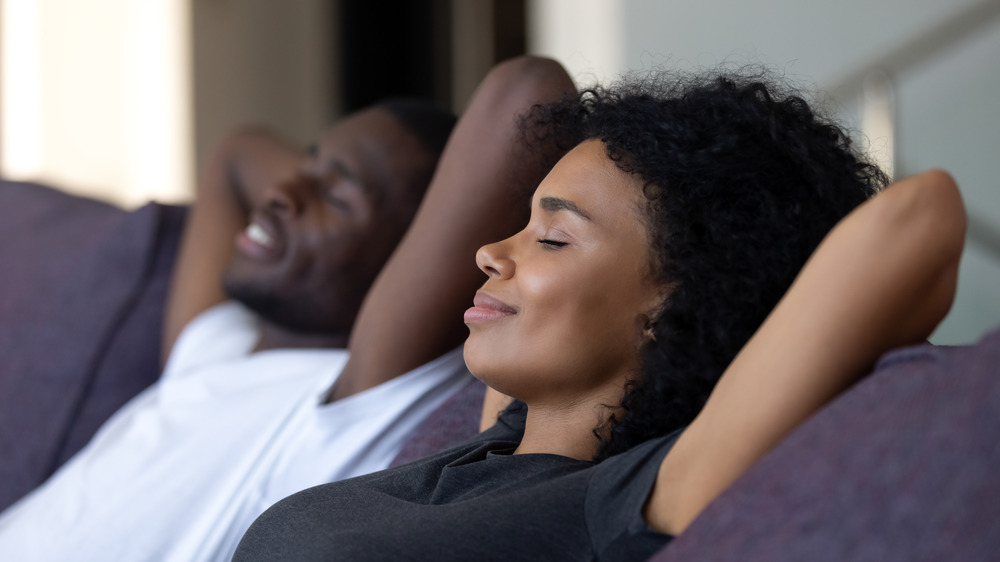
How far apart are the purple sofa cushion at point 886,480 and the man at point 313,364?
19.9 inches

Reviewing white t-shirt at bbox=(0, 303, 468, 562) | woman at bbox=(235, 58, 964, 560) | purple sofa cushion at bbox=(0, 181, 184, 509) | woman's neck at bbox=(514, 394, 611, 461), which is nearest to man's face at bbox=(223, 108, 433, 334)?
white t-shirt at bbox=(0, 303, 468, 562)

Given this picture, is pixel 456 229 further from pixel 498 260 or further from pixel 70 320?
pixel 70 320

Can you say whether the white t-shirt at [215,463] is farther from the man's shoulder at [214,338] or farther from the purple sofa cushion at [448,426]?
the man's shoulder at [214,338]

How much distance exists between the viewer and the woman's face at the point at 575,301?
2.42ft

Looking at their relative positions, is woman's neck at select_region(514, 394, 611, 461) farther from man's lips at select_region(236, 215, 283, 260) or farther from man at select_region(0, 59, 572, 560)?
man's lips at select_region(236, 215, 283, 260)

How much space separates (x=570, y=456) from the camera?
2.53ft

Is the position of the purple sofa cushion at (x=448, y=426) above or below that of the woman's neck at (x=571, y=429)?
below

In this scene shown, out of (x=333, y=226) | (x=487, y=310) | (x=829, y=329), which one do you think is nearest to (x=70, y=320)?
(x=333, y=226)

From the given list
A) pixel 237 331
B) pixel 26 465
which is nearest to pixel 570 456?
pixel 237 331

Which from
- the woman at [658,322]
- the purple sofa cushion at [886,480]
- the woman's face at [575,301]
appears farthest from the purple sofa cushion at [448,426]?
the purple sofa cushion at [886,480]

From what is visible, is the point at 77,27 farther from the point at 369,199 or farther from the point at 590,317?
the point at 590,317

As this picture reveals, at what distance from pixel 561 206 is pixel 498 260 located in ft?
0.23

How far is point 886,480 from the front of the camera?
0.51 m

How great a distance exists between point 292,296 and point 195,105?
90.6 inches
